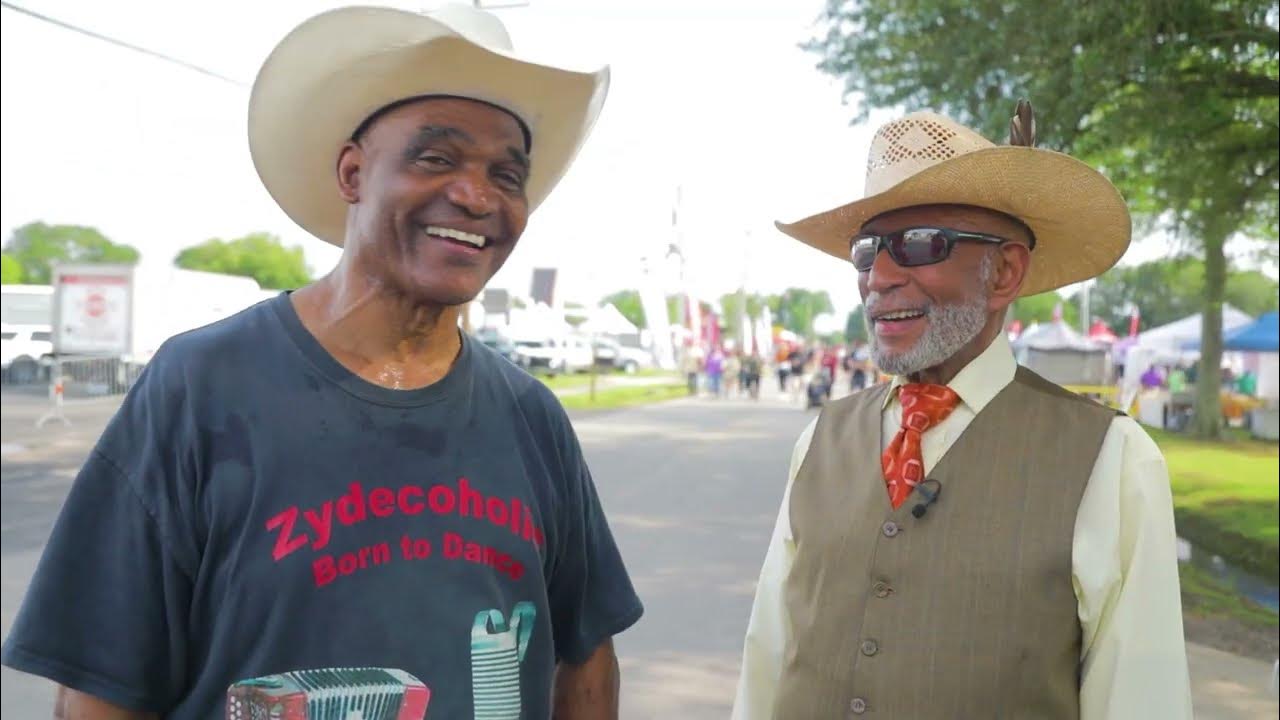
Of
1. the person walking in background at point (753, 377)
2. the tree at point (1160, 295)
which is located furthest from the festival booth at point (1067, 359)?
the person walking in background at point (753, 377)

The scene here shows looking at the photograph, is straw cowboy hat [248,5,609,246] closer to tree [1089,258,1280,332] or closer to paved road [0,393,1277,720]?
paved road [0,393,1277,720]

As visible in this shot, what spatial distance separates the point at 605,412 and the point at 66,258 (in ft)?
272

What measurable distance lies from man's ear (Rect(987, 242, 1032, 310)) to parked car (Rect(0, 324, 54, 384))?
84.8 feet

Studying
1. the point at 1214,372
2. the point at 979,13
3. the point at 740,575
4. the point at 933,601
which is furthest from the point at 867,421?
the point at 1214,372

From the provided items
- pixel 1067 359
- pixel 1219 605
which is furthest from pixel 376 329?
pixel 1067 359

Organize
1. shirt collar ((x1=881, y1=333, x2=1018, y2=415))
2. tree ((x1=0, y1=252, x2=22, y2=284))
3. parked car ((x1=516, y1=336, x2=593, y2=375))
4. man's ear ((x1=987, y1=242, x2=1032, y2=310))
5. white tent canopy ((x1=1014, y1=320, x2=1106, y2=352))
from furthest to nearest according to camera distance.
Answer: tree ((x1=0, y1=252, x2=22, y2=284))
parked car ((x1=516, y1=336, x2=593, y2=375))
white tent canopy ((x1=1014, y1=320, x2=1106, y2=352))
man's ear ((x1=987, y1=242, x2=1032, y2=310))
shirt collar ((x1=881, y1=333, x2=1018, y2=415))

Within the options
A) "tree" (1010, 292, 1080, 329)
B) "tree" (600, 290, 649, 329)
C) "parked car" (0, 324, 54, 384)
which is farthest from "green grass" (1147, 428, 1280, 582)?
"tree" (600, 290, 649, 329)

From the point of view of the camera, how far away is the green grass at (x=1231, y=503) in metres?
10.5

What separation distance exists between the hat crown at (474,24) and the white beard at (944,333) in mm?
1059

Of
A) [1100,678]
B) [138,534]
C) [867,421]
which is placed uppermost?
[867,421]

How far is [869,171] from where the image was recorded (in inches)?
105

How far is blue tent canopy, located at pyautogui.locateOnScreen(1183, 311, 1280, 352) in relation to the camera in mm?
27078

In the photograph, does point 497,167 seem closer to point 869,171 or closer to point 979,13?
point 869,171

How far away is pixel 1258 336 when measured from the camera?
90.6ft
